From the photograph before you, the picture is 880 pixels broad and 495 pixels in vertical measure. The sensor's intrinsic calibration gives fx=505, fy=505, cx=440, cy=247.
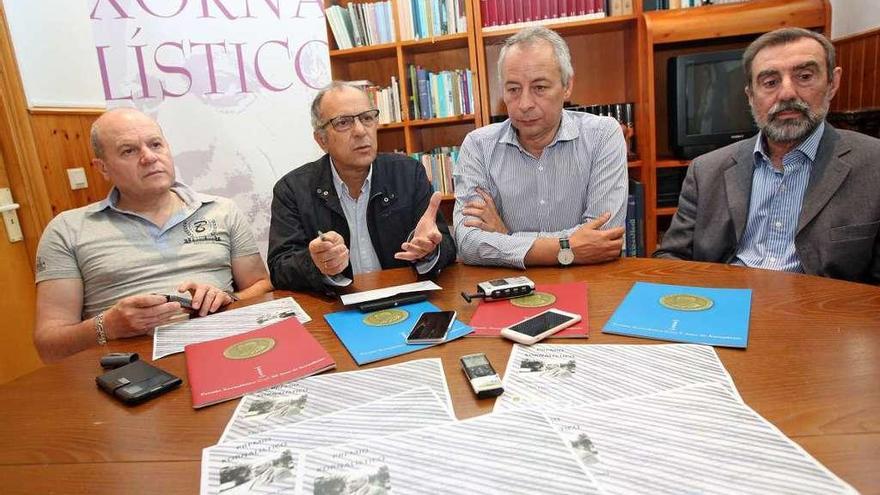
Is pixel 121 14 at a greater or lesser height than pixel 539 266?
greater

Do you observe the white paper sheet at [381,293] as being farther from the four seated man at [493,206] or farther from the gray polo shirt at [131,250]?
the gray polo shirt at [131,250]

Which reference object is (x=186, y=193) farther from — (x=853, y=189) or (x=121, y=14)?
(x=853, y=189)

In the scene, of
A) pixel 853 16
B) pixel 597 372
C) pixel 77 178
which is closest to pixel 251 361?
pixel 597 372

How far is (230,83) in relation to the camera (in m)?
2.36

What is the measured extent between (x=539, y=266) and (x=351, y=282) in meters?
0.55

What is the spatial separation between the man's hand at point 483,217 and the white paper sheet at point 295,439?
3.17 feet

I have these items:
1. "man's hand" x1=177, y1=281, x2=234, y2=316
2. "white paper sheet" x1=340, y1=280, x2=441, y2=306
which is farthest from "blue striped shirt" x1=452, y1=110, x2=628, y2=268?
"man's hand" x1=177, y1=281, x2=234, y2=316

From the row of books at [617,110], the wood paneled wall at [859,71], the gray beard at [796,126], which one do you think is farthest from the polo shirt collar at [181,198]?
the wood paneled wall at [859,71]

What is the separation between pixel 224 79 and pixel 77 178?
0.98m

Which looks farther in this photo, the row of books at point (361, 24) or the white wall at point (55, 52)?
the row of books at point (361, 24)

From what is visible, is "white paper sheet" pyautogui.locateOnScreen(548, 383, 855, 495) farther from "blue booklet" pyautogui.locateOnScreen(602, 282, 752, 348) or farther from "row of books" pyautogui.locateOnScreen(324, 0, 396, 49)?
"row of books" pyautogui.locateOnScreen(324, 0, 396, 49)

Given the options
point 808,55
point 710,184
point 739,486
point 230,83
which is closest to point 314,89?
point 230,83

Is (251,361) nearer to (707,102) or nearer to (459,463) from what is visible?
(459,463)

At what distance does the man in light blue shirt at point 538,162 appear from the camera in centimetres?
175
